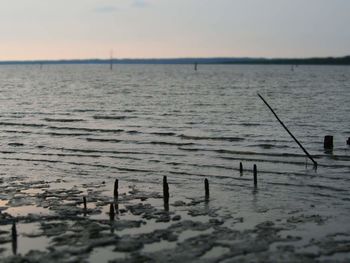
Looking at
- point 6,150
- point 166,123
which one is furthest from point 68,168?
point 166,123

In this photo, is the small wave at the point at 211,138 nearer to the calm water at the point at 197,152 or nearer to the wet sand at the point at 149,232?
the calm water at the point at 197,152

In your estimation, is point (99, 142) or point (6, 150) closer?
point (6, 150)

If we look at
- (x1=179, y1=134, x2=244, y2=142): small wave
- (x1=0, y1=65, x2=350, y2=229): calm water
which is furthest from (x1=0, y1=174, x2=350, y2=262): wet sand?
(x1=179, y1=134, x2=244, y2=142): small wave

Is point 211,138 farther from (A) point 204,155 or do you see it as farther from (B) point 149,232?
(B) point 149,232

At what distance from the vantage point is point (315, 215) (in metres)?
18.0

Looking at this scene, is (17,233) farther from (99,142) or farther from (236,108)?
(236,108)

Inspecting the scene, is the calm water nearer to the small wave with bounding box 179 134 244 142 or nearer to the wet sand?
the small wave with bounding box 179 134 244 142

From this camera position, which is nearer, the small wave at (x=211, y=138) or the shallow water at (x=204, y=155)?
the shallow water at (x=204, y=155)

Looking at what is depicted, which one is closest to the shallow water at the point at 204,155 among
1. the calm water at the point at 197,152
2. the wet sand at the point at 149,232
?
the calm water at the point at 197,152

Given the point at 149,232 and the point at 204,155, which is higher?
the point at 149,232

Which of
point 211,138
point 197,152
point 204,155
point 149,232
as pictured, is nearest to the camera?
point 149,232

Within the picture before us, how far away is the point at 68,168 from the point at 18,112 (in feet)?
A: 106

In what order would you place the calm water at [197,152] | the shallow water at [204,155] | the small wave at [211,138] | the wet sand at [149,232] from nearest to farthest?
the wet sand at [149,232], the shallow water at [204,155], the calm water at [197,152], the small wave at [211,138]

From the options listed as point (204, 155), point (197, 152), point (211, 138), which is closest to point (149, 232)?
point (204, 155)
